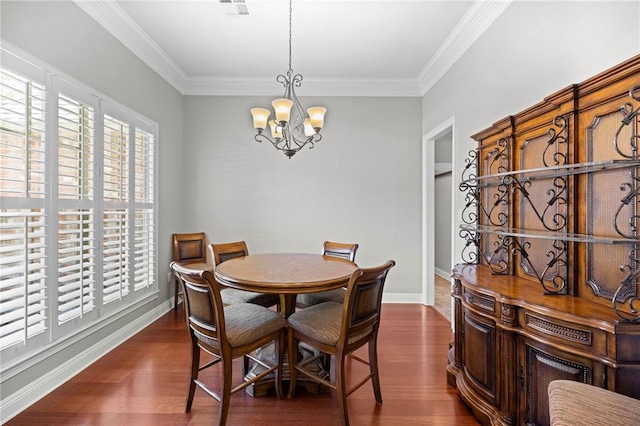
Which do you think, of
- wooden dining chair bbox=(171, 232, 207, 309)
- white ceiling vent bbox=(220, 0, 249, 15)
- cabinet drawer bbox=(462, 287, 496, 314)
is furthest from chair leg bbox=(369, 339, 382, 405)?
white ceiling vent bbox=(220, 0, 249, 15)

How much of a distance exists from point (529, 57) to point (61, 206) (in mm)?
3437

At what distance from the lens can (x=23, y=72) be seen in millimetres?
1899

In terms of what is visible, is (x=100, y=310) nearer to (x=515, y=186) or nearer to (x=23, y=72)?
(x=23, y=72)

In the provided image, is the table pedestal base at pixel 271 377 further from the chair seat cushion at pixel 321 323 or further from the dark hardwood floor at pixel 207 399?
the chair seat cushion at pixel 321 323

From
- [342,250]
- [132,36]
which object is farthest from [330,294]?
[132,36]

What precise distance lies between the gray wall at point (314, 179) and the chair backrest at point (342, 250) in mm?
959

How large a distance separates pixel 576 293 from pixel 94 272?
10.8 ft

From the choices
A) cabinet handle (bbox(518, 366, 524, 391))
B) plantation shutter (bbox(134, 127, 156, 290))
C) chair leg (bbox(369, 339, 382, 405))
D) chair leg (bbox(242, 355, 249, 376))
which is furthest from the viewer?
plantation shutter (bbox(134, 127, 156, 290))

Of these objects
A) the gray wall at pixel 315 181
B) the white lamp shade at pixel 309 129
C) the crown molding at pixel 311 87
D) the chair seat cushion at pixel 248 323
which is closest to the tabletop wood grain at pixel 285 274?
the chair seat cushion at pixel 248 323

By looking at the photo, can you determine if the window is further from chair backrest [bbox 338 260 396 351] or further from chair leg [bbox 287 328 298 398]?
chair backrest [bbox 338 260 396 351]

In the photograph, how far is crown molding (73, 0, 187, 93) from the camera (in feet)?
8.14

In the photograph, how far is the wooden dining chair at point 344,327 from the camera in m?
1.73

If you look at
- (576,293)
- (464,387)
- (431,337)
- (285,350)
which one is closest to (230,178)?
(285,350)

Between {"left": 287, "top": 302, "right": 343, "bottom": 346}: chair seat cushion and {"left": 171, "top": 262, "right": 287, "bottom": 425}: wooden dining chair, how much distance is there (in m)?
0.11
